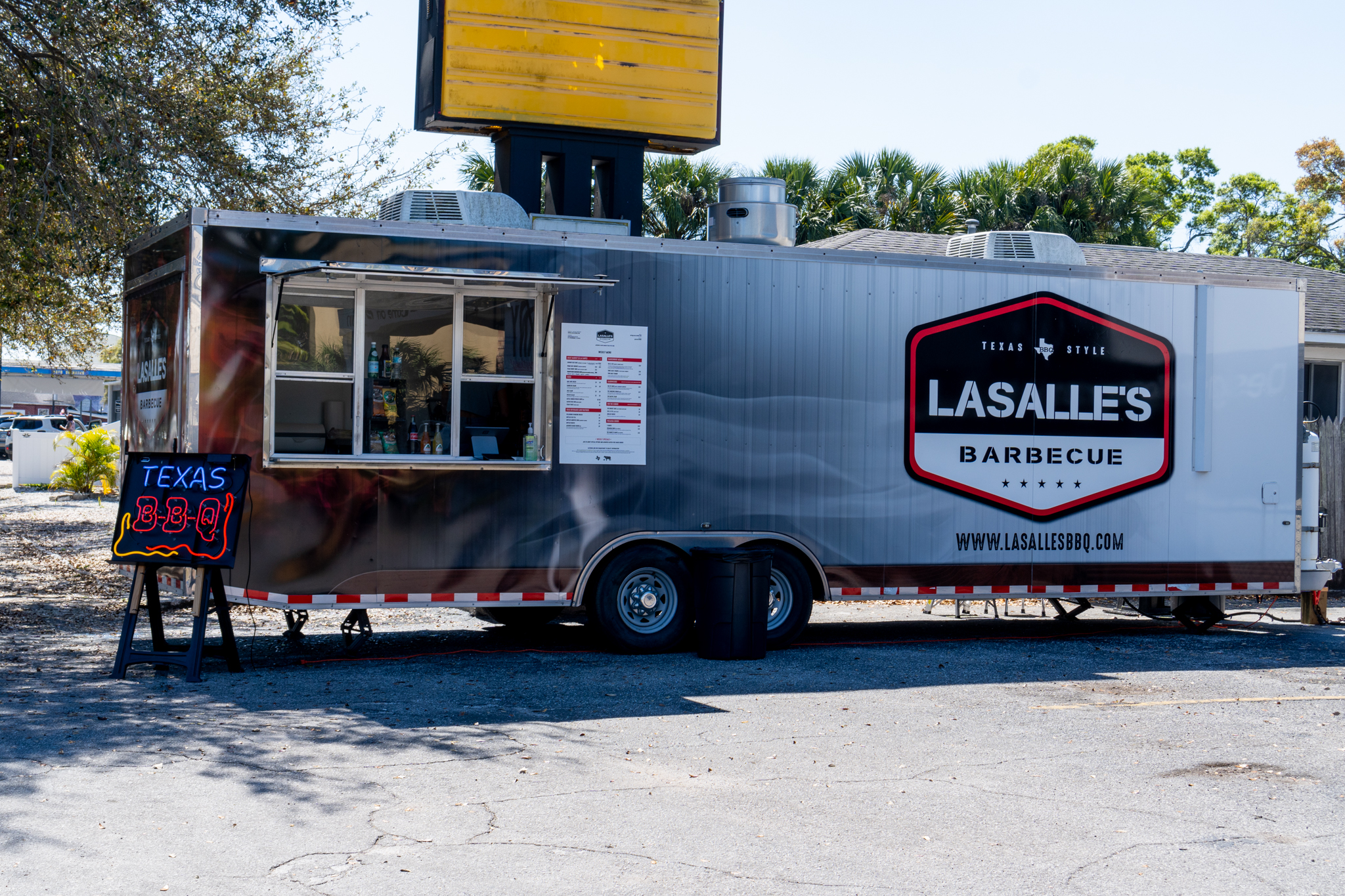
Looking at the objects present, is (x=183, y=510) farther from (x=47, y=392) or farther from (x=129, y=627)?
(x=47, y=392)

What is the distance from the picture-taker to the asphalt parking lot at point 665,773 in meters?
4.97

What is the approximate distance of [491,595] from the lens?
9.73 metres

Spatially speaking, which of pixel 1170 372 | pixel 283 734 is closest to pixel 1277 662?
pixel 1170 372

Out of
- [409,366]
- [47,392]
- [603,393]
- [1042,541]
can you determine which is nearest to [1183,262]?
[1042,541]

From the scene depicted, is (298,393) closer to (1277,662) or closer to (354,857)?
(354,857)

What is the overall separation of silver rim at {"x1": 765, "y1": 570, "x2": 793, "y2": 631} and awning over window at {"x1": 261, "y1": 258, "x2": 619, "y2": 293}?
273 centimetres

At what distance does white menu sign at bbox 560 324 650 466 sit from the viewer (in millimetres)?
9961

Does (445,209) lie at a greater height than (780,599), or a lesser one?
greater

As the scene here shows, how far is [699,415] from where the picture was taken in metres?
10.2

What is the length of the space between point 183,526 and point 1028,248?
726 centimetres

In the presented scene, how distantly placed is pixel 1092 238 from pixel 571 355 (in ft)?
75.8

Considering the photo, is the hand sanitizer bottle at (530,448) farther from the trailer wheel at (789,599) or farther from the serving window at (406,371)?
the trailer wheel at (789,599)

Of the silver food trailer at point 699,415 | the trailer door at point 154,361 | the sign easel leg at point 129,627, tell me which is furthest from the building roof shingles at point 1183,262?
the sign easel leg at point 129,627

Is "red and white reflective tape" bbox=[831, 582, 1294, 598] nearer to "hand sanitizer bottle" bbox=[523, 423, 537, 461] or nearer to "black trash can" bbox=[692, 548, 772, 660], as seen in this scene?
"black trash can" bbox=[692, 548, 772, 660]
